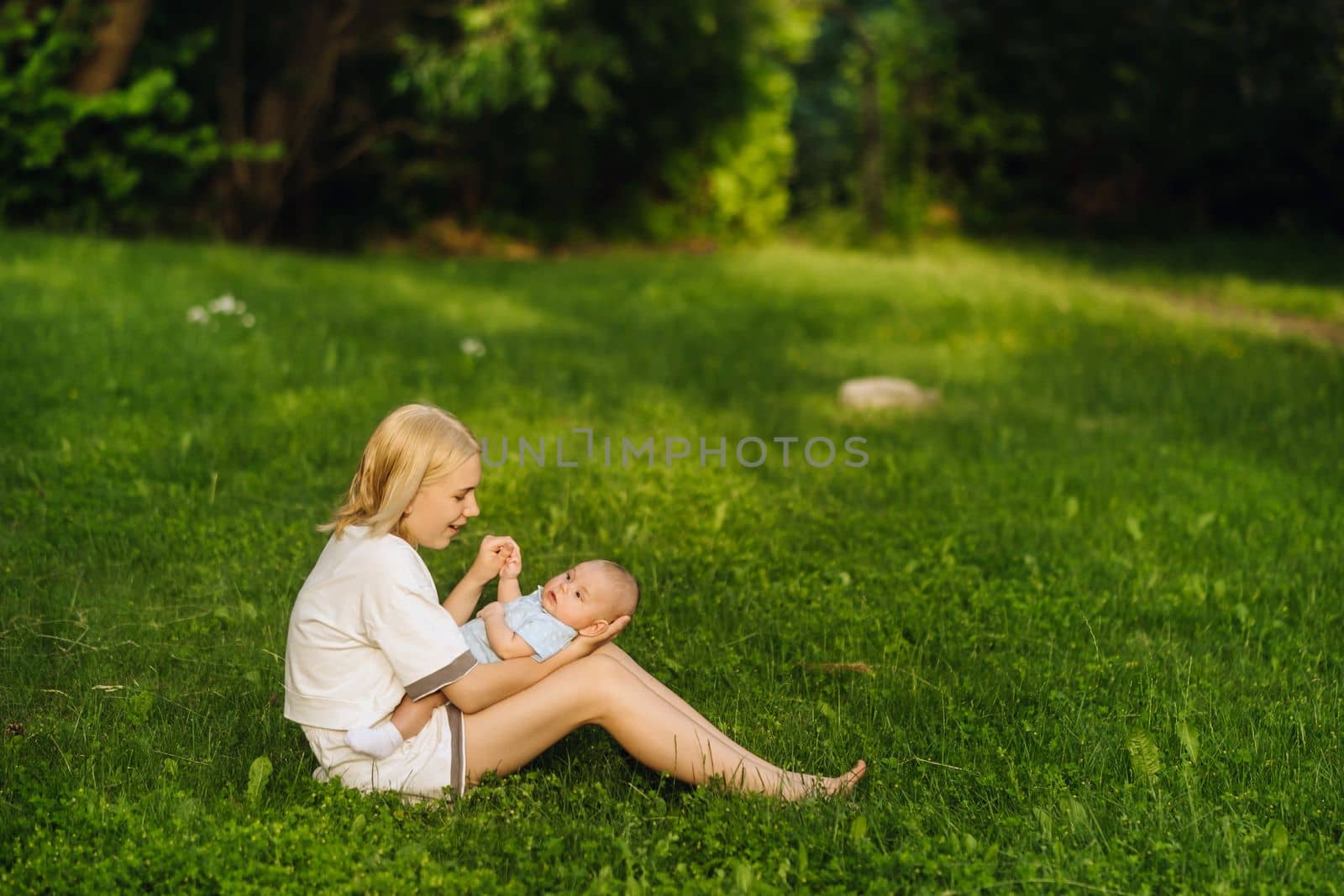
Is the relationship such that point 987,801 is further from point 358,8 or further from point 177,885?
point 358,8

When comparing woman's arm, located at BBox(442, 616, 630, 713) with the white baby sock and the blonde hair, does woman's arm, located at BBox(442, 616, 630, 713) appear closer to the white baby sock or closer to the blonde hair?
the white baby sock

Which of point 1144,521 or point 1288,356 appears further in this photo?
point 1288,356

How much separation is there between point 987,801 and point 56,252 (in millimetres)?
9762

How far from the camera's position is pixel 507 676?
365cm

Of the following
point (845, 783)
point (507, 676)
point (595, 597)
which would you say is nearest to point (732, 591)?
point (845, 783)

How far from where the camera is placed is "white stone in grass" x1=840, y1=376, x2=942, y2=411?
344 inches

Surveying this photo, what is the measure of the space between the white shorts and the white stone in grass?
17.9 ft

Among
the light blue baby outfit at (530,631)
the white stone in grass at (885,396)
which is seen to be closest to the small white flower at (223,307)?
the white stone in grass at (885,396)

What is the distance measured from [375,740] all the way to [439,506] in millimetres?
657

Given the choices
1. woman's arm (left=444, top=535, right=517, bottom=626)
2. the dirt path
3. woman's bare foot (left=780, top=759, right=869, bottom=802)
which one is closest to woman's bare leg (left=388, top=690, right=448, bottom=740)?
woman's arm (left=444, top=535, right=517, bottom=626)

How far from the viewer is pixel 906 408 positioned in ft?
28.6

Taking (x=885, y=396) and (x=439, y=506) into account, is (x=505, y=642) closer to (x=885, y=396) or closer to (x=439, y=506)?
(x=439, y=506)

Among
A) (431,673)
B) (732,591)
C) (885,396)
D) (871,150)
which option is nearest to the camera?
(431,673)

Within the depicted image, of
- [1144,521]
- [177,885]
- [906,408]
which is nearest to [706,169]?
[906,408]
